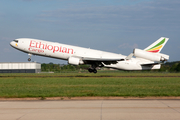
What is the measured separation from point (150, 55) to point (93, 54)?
11.7 metres

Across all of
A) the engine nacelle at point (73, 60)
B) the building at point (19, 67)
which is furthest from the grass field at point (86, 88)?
the building at point (19, 67)

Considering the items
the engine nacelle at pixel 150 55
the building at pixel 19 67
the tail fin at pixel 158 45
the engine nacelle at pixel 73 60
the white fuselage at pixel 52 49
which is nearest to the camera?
the engine nacelle at pixel 73 60

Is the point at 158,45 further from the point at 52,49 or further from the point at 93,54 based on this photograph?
the point at 52,49

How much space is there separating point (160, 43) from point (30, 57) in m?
26.0

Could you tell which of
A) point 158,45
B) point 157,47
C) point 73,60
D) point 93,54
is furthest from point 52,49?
point 158,45

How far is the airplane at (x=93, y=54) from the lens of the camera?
44.3m

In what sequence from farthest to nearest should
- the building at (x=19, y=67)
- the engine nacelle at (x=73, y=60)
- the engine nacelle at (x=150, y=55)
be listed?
the building at (x=19, y=67), the engine nacelle at (x=150, y=55), the engine nacelle at (x=73, y=60)

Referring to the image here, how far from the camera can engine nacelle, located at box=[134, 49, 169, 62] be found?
48594 millimetres

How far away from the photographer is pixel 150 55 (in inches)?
1929
